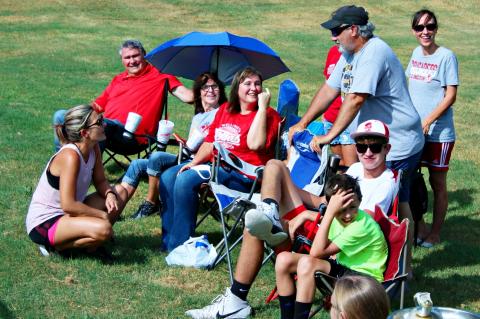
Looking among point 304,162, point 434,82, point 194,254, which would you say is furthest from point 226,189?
point 434,82

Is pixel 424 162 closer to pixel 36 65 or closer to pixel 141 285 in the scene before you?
pixel 141 285

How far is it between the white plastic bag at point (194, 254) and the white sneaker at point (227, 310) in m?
0.84

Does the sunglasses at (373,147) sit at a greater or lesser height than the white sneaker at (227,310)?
greater

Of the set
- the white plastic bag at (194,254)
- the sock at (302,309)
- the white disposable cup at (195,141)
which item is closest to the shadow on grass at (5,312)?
the white plastic bag at (194,254)

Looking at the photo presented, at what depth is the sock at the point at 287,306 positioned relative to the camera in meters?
4.58

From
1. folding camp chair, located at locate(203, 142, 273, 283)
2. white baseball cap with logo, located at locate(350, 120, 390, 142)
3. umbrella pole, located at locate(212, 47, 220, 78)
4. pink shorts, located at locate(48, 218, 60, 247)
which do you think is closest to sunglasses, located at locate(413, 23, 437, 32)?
white baseball cap with logo, located at locate(350, 120, 390, 142)

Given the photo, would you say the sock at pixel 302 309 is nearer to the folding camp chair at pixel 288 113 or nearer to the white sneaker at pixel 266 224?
the white sneaker at pixel 266 224

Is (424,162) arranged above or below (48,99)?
above

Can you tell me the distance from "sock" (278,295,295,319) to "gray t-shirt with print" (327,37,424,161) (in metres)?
1.47

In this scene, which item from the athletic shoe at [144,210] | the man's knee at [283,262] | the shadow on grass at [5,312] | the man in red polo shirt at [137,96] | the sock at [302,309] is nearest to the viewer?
the sock at [302,309]

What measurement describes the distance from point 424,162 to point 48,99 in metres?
7.54

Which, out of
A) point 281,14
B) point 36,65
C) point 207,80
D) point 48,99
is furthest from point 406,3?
point 207,80

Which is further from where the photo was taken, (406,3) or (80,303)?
(406,3)

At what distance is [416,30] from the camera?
6.45 m
